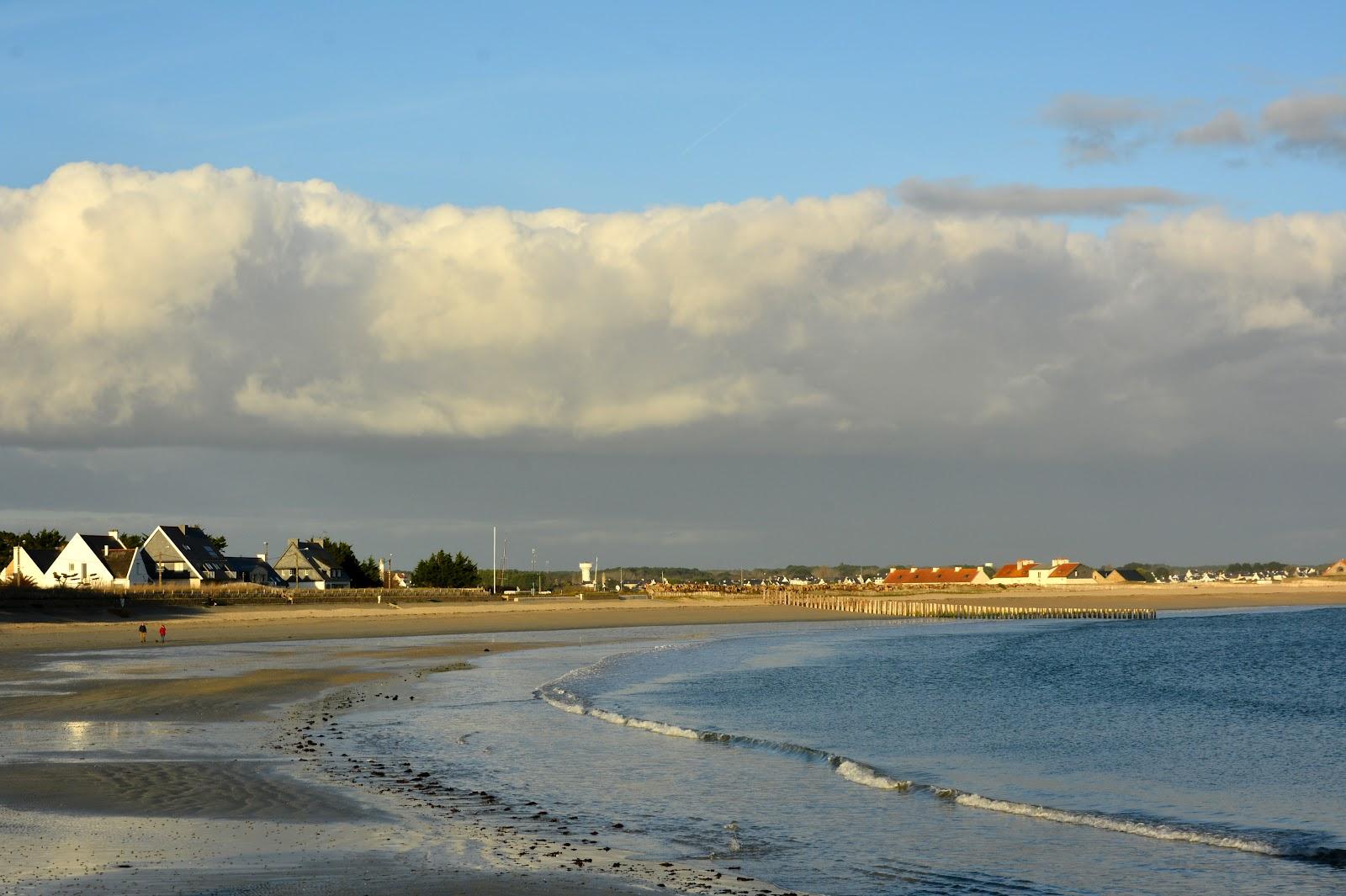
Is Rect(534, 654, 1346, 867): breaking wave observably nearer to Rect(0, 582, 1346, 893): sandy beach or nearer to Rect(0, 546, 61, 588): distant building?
Rect(0, 582, 1346, 893): sandy beach

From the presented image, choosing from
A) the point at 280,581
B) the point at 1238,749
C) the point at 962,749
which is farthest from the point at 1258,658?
the point at 280,581

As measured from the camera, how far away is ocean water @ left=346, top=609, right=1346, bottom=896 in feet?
53.8

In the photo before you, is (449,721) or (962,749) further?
(449,721)

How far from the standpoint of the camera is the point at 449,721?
3058 cm

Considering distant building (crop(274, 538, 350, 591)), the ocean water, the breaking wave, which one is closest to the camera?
the ocean water

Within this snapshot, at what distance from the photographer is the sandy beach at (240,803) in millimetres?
13961

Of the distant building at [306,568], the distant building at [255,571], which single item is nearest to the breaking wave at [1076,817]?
the distant building at [255,571]

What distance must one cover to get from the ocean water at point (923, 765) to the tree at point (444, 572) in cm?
9724

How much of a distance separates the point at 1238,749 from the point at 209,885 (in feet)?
77.2

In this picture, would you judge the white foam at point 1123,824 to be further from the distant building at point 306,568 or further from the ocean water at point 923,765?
the distant building at point 306,568

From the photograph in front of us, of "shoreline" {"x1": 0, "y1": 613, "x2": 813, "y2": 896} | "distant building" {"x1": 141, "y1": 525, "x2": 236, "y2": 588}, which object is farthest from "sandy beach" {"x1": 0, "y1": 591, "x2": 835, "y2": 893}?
"distant building" {"x1": 141, "y1": 525, "x2": 236, "y2": 588}

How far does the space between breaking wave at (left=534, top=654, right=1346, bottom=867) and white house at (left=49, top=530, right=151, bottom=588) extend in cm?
9393

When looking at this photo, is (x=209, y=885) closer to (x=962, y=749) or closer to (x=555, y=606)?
(x=962, y=749)

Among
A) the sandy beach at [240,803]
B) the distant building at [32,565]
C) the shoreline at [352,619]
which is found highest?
the distant building at [32,565]
